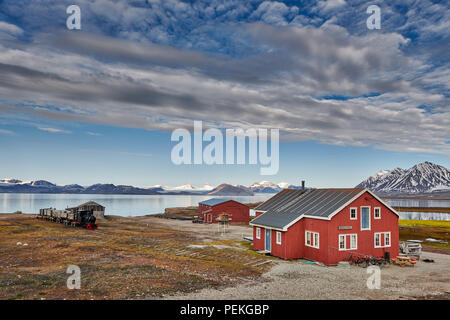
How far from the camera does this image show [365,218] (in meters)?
33.1

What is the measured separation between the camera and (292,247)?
33.5 m

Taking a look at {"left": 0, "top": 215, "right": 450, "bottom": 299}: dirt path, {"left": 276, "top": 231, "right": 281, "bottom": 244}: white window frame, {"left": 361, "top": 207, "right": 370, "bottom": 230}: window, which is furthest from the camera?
{"left": 276, "top": 231, "right": 281, "bottom": 244}: white window frame

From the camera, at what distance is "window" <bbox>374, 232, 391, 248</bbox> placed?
33.5m

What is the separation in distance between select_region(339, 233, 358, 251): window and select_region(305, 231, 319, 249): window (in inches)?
90.6

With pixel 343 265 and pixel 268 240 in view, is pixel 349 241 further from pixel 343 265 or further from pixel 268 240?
pixel 268 240

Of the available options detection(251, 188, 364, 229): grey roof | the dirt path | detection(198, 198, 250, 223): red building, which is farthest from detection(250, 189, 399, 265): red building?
detection(198, 198, 250, 223): red building

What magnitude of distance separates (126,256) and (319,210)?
20.8 metres

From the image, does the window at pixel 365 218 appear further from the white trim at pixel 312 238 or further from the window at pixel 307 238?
A: the window at pixel 307 238

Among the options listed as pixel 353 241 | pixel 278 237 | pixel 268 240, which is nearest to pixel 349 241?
pixel 353 241

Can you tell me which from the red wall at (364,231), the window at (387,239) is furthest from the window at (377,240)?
the window at (387,239)

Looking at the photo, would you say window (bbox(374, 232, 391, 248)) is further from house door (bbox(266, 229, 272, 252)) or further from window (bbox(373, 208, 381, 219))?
house door (bbox(266, 229, 272, 252))
